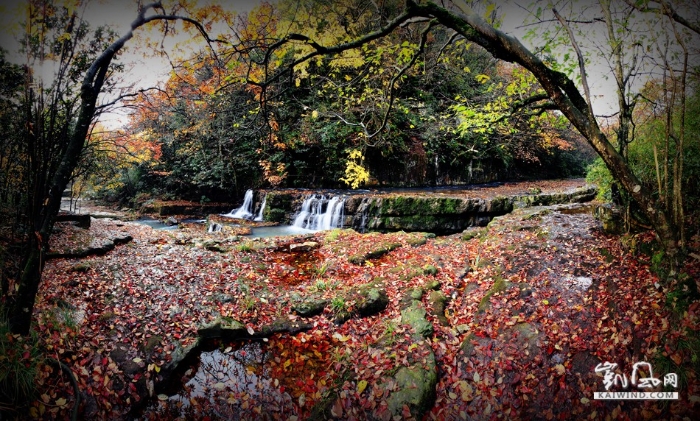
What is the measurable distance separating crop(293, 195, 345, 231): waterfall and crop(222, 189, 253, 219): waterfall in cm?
338

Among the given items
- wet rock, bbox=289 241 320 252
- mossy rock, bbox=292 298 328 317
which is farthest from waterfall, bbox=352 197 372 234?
mossy rock, bbox=292 298 328 317

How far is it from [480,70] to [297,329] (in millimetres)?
19639

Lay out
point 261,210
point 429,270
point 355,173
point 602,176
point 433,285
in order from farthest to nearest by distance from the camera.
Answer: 1. point 355,173
2. point 261,210
3. point 602,176
4. point 429,270
5. point 433,285

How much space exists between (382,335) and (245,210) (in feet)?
43.6

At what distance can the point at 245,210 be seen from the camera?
53.8 feet

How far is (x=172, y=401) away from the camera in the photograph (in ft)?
12.1

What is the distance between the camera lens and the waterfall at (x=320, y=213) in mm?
13117

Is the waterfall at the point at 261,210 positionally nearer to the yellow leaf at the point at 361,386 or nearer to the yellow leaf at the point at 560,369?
the yellow leaf at the point at 361,386

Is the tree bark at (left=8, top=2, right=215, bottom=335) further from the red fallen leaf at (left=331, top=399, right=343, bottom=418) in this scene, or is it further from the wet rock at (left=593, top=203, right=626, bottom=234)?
the wet rock at (left=593, top=203, right=626, bottom=234)

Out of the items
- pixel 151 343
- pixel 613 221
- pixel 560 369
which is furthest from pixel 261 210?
pixel 560 369

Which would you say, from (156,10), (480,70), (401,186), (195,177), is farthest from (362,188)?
(156,10)

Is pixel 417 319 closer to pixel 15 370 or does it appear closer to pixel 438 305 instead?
pixel 438 305

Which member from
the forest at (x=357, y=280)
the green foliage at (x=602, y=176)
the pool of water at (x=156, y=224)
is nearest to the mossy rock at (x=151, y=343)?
the forest at (x=357, y=280)

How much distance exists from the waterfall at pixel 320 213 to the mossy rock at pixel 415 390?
926cm
